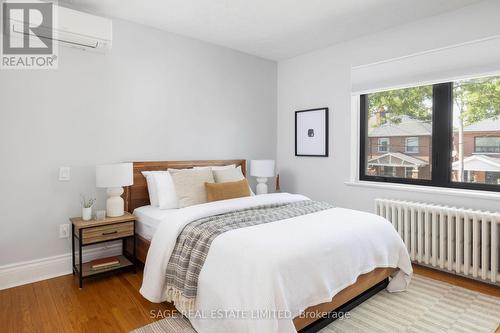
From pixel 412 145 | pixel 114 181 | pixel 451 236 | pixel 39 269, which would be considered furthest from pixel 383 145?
pixel 39 269

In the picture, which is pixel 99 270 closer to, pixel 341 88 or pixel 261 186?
pixel 261 186

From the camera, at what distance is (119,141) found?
315 centimetres

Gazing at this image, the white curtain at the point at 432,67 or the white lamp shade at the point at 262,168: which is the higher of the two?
the white curtain at the point at 432,67

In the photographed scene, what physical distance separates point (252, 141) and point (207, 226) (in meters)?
2.38

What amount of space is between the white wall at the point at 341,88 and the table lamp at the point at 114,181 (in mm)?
2420

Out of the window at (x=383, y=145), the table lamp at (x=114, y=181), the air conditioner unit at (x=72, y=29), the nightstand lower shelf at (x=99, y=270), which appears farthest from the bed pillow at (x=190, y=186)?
the window at (x=383, y=145)

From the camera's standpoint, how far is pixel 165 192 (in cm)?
305

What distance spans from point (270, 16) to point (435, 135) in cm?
211

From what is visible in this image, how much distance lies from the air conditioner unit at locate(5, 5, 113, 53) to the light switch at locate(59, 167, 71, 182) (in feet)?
3.78

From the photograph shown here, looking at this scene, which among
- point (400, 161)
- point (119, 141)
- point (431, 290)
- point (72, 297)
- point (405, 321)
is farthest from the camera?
point (400, 161)

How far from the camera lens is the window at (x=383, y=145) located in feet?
11.9

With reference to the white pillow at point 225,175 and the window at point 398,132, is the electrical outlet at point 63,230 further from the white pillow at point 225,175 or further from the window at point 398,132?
the window at point 398,132

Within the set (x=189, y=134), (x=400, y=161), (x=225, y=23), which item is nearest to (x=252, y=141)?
(x=189, y=134)

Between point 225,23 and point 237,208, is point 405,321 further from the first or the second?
point 225,23
